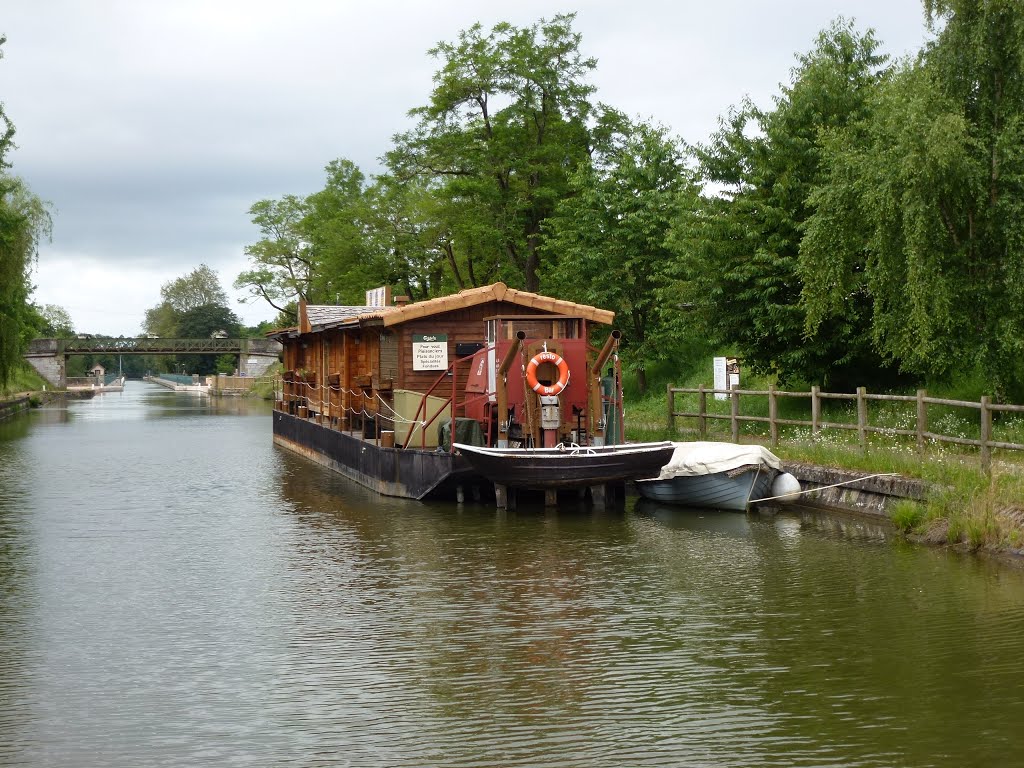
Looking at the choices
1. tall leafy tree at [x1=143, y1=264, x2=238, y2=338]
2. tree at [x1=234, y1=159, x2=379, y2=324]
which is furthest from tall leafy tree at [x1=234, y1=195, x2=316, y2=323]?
tall leafy tree at [x1=143, y1=264, x2=238, y2=338]

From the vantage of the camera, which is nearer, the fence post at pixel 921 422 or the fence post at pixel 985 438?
the fence post at pixel 985 438

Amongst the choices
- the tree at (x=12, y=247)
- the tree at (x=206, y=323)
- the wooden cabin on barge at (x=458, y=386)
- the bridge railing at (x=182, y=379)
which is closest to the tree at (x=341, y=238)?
the tree at (x=12, y=247)

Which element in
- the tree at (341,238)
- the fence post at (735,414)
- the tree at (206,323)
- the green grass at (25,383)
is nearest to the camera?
the fence post at (735,414)

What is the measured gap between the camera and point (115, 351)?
4350 inches

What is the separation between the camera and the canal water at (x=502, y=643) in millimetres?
8484

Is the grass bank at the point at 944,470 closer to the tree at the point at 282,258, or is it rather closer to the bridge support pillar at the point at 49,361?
the tree at the point at 282,258

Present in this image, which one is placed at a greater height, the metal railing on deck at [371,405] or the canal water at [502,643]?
the metal railing on deck at [371,405]

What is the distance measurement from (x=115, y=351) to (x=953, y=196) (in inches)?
3968

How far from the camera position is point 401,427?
77.8ft

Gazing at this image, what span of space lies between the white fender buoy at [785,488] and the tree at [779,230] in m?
5.96

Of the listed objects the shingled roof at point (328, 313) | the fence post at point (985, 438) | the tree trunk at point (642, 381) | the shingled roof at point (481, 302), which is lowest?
the fence post at point (985, 438)

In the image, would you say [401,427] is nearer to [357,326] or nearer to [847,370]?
[357,326]

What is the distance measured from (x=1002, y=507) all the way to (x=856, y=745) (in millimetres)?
7920

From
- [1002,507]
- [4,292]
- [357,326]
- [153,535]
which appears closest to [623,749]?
[1002,507]
